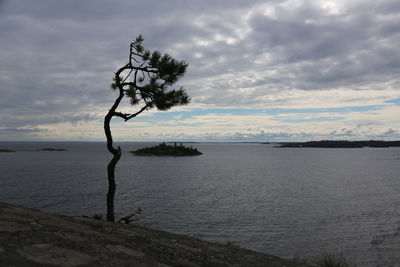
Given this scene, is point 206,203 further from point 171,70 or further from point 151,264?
point 151,264

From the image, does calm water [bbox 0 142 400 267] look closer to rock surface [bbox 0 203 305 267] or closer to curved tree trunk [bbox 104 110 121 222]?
curved tree trunk [bbox 104 110 121 222]

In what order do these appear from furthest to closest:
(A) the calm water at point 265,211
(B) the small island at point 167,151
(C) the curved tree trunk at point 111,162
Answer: (B) the small island at point 167,151 < (A) the calm water at point 265,211 < (C) the curved tree trunk at point 111,162

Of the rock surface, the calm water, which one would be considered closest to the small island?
the calm water

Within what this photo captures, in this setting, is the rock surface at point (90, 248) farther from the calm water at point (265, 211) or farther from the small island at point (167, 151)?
the small island at point (167, 151)

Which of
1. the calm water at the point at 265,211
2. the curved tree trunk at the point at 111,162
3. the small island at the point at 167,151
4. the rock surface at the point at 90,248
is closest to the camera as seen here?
the rock surface at the point at 90,248

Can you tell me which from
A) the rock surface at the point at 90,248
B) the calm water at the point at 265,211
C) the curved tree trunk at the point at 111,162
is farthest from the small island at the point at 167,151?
the rock surface at the point at 90,248

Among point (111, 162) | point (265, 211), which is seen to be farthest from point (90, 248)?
point (265, 211)

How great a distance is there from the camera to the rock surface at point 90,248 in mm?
8227

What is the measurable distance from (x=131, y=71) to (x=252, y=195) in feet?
109

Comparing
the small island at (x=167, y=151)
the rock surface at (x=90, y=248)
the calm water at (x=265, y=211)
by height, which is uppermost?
the rock surface at (x=90, y=248)

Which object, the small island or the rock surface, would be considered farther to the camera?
the small island

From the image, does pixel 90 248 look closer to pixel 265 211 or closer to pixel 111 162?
pixel 111 162

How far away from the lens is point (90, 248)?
31.0 ft

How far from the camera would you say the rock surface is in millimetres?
8227
